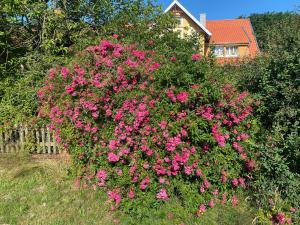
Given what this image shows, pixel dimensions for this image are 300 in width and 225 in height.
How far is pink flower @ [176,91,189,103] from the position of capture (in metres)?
3.77

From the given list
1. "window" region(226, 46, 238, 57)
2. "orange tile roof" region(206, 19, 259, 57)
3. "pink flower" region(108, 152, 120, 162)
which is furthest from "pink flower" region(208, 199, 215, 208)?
"window" region(226, 46, 238, 57)

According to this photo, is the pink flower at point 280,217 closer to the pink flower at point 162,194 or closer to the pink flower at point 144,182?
the pink flower at point 162,194

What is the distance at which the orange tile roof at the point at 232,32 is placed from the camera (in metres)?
27.8

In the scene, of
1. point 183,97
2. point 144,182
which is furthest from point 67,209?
point 183,97

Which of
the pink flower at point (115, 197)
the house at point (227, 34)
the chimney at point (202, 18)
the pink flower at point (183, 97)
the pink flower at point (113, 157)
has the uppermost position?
the chimney at point (202, 18)

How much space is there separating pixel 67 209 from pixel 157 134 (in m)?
1.60

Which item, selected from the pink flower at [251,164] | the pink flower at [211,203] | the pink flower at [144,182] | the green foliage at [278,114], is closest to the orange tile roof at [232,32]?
the green foliage at [278,114]

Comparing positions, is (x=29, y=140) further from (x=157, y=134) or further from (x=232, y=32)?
Answer: (x=232, y=32)

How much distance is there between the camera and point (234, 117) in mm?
4160

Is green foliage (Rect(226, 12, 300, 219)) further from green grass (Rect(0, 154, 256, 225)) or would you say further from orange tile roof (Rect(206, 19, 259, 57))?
orange tile roof (Rect(206, 19, 259, 57))

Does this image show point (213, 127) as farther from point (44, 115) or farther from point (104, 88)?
point (44, 115)

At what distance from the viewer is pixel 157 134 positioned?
375 cm

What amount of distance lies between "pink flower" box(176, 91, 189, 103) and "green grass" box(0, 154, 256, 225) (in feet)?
4.11

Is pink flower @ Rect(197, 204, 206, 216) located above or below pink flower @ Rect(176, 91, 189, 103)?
below
